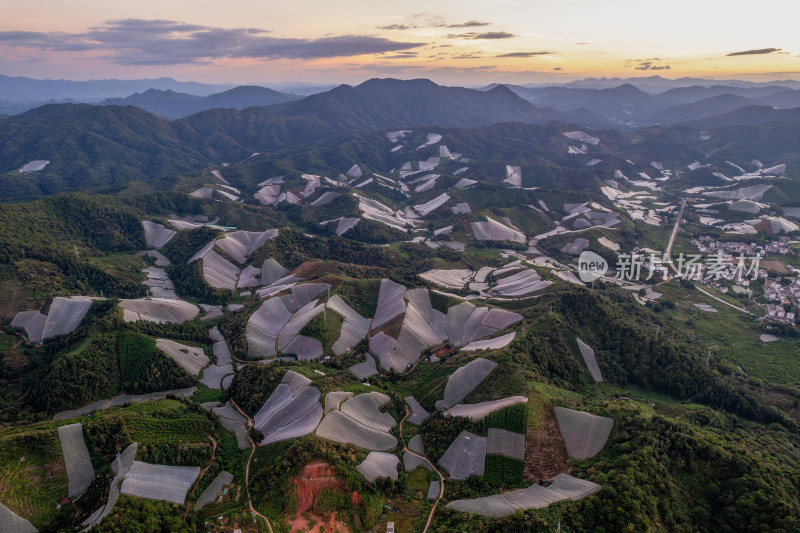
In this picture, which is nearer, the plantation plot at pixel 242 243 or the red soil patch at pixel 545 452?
the red soil patch at pixel 545 452

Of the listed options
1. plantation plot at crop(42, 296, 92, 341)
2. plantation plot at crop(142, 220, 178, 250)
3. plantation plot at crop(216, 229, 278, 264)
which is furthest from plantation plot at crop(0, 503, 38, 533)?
plantation plot at crop(142, 220, 178, 250)

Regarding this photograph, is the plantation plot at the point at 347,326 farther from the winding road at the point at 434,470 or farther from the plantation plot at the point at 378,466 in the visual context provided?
the plantation plot at the point at 378,466

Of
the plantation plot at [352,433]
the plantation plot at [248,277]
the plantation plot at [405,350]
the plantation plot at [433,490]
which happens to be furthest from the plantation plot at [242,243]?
the plantation plot at [433,490]

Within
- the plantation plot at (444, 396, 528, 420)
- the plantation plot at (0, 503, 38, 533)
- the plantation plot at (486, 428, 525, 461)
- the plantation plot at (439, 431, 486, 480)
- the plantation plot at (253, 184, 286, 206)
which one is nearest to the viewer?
the plantation plot at (0, 503, 38, 533)

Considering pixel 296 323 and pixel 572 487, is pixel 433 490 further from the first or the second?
pixel 296 323

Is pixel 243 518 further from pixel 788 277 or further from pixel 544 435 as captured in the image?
pixel 788 277

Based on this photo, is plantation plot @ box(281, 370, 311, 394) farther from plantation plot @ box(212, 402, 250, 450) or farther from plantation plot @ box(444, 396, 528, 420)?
plantation plot @ box(444, 396, 528, 420)

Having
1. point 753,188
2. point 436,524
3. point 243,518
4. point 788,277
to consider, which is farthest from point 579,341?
point 753,188
